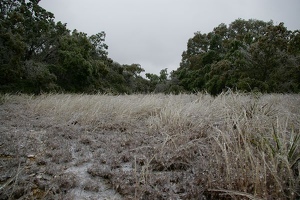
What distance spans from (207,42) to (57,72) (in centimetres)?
1848

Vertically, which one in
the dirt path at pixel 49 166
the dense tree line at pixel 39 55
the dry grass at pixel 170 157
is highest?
the dense tree line at pixel 39 55

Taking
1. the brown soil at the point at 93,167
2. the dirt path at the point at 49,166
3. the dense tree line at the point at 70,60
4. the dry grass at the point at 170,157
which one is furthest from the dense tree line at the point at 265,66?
the dirt path at the point at 49,166

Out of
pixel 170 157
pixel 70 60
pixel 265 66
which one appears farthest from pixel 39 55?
pixel 265 66

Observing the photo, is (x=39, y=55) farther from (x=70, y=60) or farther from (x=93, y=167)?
(x=93, y=167)

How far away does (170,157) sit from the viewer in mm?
2350

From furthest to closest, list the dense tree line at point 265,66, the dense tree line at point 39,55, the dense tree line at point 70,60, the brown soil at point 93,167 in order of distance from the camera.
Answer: the dense tree line at point 265,66, the dense tree line at point 70,60, the dense tree line at point 39,55, the brown soil at point 93,167

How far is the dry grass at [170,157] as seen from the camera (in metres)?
1.65

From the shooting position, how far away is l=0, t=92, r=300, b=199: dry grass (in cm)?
165

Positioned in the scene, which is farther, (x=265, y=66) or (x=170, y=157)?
(x=265, y=66)

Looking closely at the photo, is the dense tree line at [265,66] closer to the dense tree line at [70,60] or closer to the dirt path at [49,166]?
the dense tree line at [70,60]

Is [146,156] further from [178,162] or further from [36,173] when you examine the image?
[36,173]

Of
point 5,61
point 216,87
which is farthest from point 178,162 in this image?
point 216,87

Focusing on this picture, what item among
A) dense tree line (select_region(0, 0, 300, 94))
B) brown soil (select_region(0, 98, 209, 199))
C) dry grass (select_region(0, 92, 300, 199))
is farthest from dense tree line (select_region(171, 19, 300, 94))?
brown soil (select_region(0, 98, 209, 199))

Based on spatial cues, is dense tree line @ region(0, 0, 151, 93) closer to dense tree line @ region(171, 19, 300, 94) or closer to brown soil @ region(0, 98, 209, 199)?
brown soil @ region(0, 98, 209, 199)
